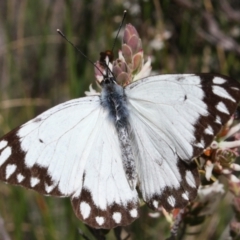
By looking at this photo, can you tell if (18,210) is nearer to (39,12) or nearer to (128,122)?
(128,122)

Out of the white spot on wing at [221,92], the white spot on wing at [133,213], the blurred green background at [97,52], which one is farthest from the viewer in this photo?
the blurred green background at [97,52]

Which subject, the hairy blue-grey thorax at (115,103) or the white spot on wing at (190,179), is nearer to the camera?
the white spot on wing at (190,179)

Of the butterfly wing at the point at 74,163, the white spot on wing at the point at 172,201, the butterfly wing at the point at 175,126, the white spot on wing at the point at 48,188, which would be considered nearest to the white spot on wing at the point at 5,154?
the butterfly wing at the point at 74,163

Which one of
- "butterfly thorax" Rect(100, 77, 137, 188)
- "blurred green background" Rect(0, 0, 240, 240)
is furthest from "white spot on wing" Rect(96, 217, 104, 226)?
"blurred green background" Rect(0, 0, 240, 240)

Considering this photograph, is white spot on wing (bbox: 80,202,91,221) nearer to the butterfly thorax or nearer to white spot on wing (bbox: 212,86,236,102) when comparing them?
the butterfly thorax

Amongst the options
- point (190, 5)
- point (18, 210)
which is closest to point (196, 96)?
point (18, 210)

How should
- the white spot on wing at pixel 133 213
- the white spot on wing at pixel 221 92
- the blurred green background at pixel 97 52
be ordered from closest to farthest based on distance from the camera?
the white spot on wing at pixel 221 92 < the white spot on wing at pixel 133 213 < the blurred green background at pixel 97 52

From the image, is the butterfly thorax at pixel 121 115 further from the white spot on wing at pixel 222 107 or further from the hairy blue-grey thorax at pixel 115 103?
the white spot on wing at pixel 222 107
